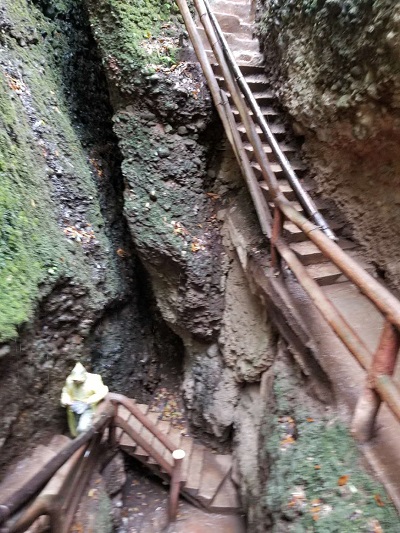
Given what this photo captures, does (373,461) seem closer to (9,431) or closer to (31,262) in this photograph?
(9,431)

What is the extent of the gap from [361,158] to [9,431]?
417cm

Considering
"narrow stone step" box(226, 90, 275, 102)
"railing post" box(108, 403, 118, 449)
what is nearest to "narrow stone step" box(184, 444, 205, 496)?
"railing post" box(108, 403, 118, 449)

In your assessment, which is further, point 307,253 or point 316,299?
point 307,253

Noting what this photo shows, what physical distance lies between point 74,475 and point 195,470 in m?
2.09

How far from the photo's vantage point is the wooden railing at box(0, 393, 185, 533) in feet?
7.38

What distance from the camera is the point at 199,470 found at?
5059 millimetres

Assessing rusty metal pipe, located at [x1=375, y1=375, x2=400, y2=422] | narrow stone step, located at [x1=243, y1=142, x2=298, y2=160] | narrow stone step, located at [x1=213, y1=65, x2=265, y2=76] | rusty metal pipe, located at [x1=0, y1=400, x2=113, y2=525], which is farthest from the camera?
narrow stone step, located at [x1=213, y1=65, x2=265, y2=76]

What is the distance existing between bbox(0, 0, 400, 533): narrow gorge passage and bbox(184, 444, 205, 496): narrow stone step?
3 centimetres

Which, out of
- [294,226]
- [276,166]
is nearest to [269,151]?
[276,166]

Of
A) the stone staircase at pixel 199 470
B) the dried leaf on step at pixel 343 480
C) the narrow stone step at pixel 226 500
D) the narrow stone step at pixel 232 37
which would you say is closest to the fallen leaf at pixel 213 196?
the narrow stone step at pixel 232 37

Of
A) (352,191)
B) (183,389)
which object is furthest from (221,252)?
(183,389)

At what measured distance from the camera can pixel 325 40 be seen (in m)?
3.76

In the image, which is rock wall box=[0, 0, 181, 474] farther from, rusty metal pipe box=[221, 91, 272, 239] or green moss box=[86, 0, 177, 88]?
rusty metal pipe box=[221, 91, 272, 239]

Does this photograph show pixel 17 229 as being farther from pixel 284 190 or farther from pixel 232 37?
pixel 232 37
